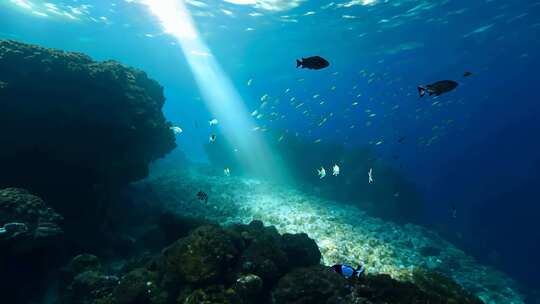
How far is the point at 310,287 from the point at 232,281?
189cm

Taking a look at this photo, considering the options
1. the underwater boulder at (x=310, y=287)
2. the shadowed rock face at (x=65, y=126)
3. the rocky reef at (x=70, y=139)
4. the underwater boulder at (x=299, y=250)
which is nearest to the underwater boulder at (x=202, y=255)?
the underwater boulder at (x=310, y=287)

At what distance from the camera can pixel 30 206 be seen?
357 inches

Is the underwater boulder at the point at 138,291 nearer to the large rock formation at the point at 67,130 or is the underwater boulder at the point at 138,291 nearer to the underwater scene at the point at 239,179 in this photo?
the underwater scene at the point at 239,179

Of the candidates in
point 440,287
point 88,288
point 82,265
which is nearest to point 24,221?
point 82,265

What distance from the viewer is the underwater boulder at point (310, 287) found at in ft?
20.9

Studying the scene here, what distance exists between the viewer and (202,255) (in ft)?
23.9

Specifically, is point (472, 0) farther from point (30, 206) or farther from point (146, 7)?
point (30, 206)

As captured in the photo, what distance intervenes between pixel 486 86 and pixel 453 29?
4277 centimetres

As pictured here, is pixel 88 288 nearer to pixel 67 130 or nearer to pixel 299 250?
pixel 299 250

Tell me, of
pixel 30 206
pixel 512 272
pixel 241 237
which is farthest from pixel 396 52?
pixel 30 206

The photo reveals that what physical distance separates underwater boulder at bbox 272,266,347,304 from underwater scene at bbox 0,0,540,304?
0.10 feet

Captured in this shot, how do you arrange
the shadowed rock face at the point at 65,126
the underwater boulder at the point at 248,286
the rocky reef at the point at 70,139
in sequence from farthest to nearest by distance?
1. the shadowed rock face at the point at 65,126
2. the rocky reef at the point at 70,139
3. the underwater boulder at the point at 248,286

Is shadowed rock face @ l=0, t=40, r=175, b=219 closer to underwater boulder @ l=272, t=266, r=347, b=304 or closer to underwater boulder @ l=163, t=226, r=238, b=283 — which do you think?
underwater boulder @ l=163, t=226, r=238, b=283

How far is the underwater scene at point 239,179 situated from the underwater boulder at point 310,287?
0.03m
